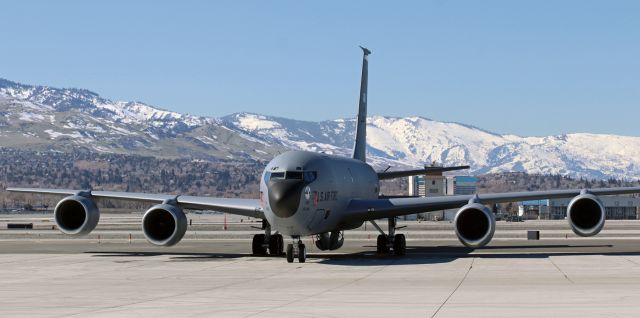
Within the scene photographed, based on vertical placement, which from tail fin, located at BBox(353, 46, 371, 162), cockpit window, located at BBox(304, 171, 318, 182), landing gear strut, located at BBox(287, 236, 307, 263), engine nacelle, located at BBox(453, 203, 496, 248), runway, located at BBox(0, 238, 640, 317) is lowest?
runway, located at BBox(0, 238, 640, 317)

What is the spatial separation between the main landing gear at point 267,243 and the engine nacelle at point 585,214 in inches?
461

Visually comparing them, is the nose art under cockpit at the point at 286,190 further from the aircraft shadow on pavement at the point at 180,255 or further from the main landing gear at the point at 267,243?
the aircraft shadow on pavement at the point at 180,255

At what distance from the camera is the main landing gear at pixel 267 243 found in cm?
4209

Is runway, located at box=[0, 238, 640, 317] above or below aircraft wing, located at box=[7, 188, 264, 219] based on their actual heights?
below

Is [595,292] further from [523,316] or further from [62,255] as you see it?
[62,255]

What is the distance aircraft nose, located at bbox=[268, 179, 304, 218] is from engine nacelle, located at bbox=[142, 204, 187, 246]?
208 inches

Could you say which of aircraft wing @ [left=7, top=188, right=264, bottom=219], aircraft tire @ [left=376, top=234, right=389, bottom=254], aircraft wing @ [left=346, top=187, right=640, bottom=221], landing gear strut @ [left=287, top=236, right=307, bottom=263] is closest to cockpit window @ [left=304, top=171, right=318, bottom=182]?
landing gear strut @ [left=287, top=236, right=307, bottom=263]

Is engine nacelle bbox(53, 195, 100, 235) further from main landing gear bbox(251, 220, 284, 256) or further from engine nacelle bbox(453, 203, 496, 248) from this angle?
engine nacelle bbox(453, 203, 496, 248)

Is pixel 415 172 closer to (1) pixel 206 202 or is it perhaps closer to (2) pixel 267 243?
(2) pixel 267 243

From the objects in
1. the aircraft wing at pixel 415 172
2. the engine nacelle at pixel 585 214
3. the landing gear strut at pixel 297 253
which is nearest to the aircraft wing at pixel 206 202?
the landing gear strut at pixel 297 253

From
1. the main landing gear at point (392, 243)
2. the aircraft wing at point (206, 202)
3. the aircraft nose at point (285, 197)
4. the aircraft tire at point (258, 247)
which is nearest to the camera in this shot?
the aircraft nose at point (285, 197)

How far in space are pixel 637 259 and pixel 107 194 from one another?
2171 centimetres

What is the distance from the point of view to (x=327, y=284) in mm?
27984

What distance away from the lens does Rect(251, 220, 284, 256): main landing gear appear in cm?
4209
